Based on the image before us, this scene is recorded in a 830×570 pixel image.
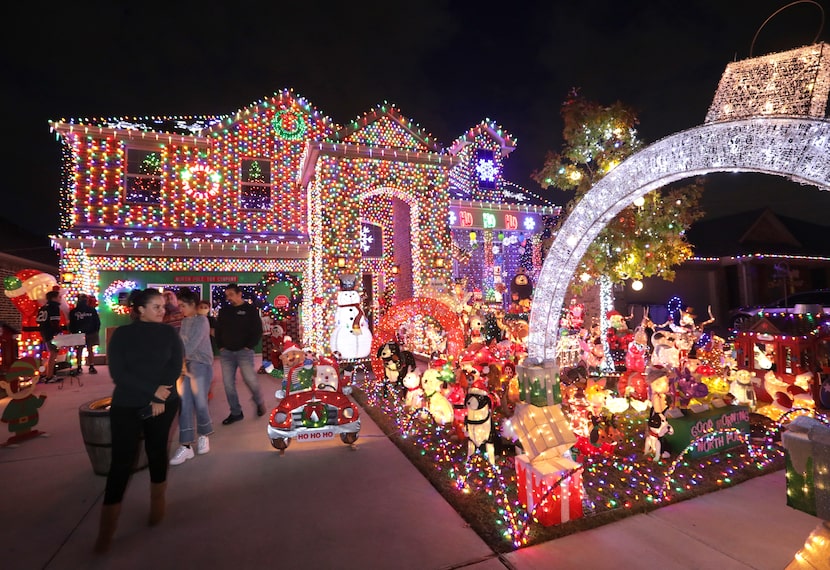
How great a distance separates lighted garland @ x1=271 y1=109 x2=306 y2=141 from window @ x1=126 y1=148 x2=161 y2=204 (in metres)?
3.81

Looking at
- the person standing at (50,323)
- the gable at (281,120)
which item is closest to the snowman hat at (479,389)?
the person standing at (50,323)

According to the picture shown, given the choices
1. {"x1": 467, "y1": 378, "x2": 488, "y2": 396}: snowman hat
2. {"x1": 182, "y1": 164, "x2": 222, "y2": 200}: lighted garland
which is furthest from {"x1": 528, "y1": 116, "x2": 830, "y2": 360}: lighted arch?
{"x1": 182, "y1": 164, "x2": 222, "y2": 200}: lighted garland

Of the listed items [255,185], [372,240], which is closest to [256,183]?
[255,185]

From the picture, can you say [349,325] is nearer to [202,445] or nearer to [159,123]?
[202,445]

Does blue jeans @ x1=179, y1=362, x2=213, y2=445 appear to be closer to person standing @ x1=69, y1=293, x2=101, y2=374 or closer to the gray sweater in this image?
the gray sweater

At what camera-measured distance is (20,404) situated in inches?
197

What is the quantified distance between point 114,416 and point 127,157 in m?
12.6

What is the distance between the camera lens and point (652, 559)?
2602mm

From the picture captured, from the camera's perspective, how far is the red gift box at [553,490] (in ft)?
9.82

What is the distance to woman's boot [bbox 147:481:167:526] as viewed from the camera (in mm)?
3122

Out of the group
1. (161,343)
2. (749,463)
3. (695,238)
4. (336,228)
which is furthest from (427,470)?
(695,238)

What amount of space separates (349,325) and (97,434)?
18.7 feet

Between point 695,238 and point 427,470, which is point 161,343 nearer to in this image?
point 427,470

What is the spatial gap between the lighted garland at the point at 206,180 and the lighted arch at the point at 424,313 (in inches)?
352
